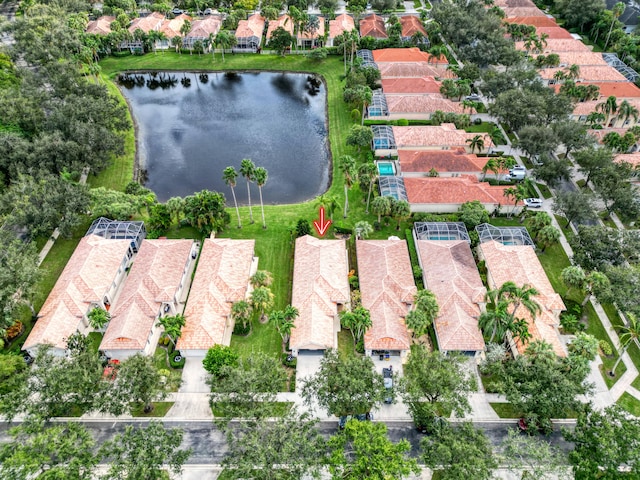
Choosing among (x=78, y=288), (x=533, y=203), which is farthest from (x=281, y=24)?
(x=78, y=288)

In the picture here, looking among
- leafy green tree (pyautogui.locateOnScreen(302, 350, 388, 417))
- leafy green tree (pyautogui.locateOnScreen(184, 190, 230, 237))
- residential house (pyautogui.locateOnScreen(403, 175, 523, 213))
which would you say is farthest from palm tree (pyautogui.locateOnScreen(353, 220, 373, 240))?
leafy green tree (pyautogui.locateOnScreen(302, 350, 388, 417))

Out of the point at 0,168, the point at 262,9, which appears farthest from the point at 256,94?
the point at 0,168

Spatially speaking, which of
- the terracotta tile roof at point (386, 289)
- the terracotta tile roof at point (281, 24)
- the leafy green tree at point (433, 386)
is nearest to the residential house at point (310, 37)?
the terracotta tile roof at point (281, 24)

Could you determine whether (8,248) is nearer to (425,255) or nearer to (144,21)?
(425,255)

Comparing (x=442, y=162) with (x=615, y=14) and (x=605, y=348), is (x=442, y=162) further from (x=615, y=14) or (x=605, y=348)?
(x=615, y=14)

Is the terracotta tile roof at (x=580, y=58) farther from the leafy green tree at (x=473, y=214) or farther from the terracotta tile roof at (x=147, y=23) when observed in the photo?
the terracotta tile roof at (x=147, y=23)
